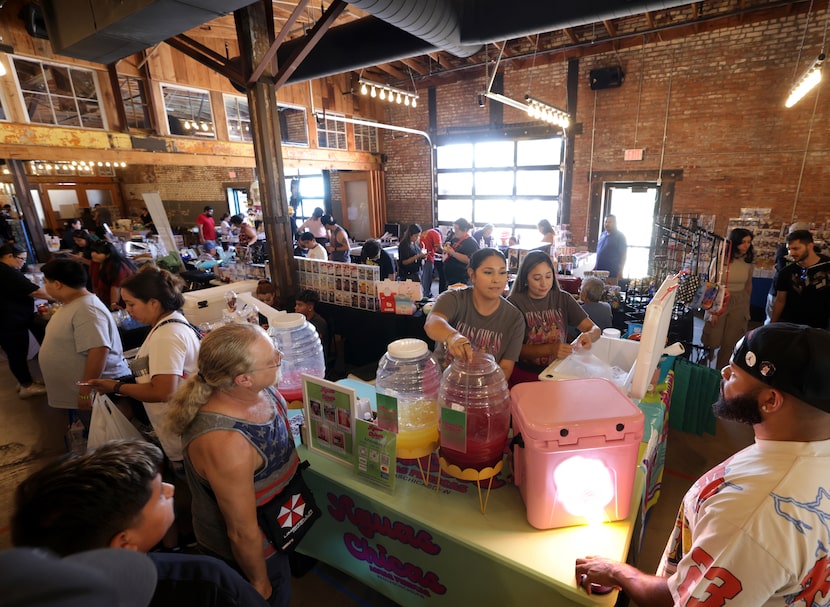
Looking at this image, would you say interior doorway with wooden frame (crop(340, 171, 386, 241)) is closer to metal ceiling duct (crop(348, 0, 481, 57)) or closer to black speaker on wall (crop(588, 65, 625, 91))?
black speaker on wall (crop(588, 65, 625, 91))

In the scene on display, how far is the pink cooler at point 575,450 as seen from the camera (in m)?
1.28

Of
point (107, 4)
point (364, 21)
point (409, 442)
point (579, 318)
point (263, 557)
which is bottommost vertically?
point (263, 557)

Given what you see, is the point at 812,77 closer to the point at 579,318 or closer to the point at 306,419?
the point at 579,318

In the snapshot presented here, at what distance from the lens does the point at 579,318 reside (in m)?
2.55

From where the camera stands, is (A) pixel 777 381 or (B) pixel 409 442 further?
(B) pixel 409 442

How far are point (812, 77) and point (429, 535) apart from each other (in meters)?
7.01

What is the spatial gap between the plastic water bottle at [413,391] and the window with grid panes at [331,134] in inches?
371

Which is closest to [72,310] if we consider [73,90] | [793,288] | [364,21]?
[364,21]

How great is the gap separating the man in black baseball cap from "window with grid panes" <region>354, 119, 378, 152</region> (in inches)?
454

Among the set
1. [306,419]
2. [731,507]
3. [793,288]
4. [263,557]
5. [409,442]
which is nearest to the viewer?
[731,507]

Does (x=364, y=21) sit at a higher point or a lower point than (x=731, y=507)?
higher

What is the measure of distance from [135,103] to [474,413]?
352 inches

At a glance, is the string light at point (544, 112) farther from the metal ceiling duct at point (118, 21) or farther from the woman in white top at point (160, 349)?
the woman in white top at point (160, 349)

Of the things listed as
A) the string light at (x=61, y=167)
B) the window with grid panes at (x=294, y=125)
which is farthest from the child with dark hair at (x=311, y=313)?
the string light at (x=61, y=167)
